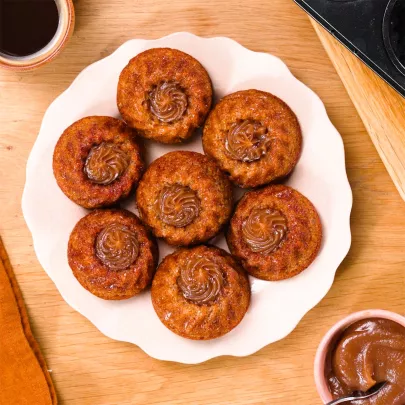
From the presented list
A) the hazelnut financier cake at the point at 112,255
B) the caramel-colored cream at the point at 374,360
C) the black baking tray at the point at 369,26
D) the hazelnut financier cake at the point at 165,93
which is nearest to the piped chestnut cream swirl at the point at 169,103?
the hazelnut financier cake at the point at 165,93

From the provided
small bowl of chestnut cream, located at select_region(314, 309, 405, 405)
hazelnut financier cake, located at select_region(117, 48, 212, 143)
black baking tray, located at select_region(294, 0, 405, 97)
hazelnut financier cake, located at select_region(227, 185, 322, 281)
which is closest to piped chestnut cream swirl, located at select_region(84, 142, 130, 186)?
hazelnut financier cake, located at select_region(117, 48, 212, 143)

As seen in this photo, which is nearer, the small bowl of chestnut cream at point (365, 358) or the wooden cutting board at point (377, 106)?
the small bowl of chestnut cream at point (365, 358)

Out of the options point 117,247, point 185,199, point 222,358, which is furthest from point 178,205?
point 222,358

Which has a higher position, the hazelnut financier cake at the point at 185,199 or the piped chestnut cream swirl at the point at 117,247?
the hazelnut financier cake at the point at 185,199

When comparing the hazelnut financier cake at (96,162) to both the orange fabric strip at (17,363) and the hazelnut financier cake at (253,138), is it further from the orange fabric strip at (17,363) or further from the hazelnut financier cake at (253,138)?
the orange fabric strip at (17,363)

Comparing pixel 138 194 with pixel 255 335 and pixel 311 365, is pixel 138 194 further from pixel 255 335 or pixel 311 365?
Result: pixel 311 365

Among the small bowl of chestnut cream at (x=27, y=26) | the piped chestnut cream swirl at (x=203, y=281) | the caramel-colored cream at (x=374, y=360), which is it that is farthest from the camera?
the small bowl of chestnut cream at (x=27, y=26)

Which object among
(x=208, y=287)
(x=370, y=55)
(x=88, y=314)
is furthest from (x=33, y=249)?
(x=370, y=55)
